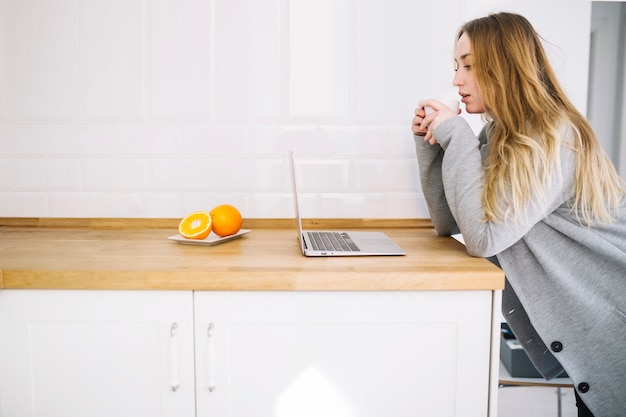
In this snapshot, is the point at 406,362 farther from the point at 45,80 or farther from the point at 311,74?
the point at 45,80

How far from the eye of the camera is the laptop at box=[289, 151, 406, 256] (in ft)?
4.06

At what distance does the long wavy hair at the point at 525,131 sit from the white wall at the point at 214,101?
15.7 inches

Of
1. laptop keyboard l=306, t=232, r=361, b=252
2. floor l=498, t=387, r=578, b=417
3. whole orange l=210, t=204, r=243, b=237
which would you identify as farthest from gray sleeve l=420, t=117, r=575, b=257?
floor l=498, t=387, r=578, b=417

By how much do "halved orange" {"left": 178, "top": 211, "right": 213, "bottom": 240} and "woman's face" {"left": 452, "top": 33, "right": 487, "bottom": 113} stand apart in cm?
81

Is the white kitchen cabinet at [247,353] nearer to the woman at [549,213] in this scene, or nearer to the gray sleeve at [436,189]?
the woman at [549,213]

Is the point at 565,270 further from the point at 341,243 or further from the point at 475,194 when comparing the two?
the point at 341,243

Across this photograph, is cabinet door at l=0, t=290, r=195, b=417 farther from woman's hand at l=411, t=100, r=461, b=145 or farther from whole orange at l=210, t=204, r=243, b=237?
woman's hand at l=411, t=100, r=461, b=145

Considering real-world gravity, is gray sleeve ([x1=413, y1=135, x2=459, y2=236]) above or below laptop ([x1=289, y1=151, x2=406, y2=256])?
above

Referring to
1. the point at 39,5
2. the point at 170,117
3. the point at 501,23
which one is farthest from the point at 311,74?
the point at 39,5

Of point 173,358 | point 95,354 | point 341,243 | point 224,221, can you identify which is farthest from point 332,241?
point 95,354

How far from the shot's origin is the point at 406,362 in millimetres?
1108

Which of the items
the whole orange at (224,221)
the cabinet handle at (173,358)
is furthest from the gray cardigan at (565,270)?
the cabinet handle at (173,358)

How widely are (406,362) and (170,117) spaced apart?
1.13 m

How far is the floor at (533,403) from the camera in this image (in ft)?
7.45
